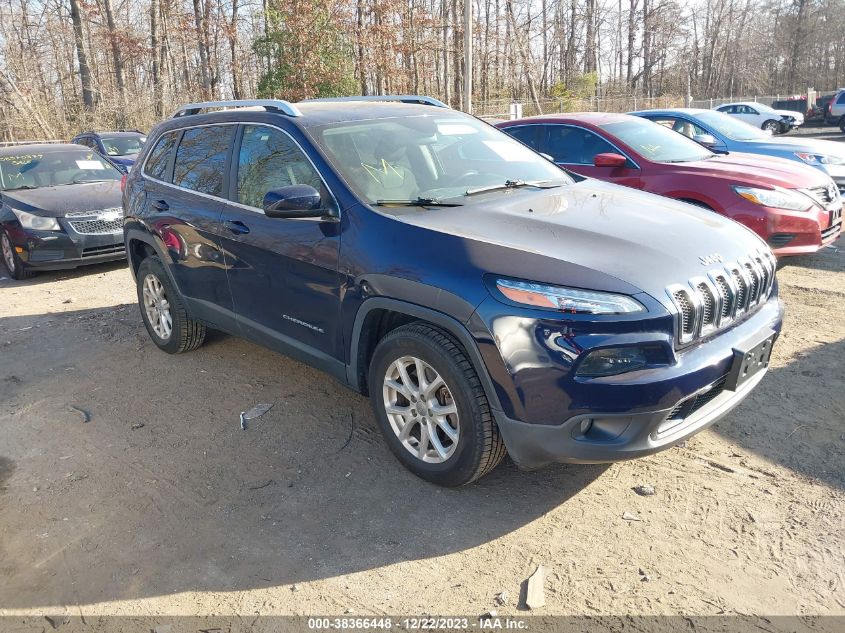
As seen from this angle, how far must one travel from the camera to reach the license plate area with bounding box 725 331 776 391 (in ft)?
9.37

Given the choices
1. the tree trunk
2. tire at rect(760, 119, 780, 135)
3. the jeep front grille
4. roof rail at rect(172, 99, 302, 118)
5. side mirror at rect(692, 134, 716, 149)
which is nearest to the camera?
the jeep front grille

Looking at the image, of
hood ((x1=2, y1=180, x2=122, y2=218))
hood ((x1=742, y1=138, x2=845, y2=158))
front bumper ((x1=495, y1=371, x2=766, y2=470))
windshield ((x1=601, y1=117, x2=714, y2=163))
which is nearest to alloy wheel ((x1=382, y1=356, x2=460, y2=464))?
front bumper ((x1=495, y1=371, x2=766, y2=470))

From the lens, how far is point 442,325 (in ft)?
A: 9.53

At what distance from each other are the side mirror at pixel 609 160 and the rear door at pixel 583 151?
0.21m

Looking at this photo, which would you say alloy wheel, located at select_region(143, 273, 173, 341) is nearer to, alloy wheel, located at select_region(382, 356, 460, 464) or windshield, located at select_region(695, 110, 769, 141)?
alloy wheel, located at select_region(382, 356, 460, 464)

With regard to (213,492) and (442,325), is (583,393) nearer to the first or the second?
(442,325)

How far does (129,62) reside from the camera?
32.0 metres

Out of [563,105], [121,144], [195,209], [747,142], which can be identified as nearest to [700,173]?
[747,142]

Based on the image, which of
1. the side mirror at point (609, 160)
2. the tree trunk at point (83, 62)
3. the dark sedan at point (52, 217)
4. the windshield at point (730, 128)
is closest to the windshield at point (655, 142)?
the side mirror at point (609, 160)

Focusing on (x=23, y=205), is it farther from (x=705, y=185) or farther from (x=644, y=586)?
(x=644, y=586)

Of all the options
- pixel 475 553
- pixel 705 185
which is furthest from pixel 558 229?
pixel 705 185

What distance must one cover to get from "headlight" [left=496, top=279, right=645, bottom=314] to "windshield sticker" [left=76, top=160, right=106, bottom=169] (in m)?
8.80

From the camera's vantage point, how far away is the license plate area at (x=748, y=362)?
286 centimetres

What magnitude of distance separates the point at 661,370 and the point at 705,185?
14.5 ft
